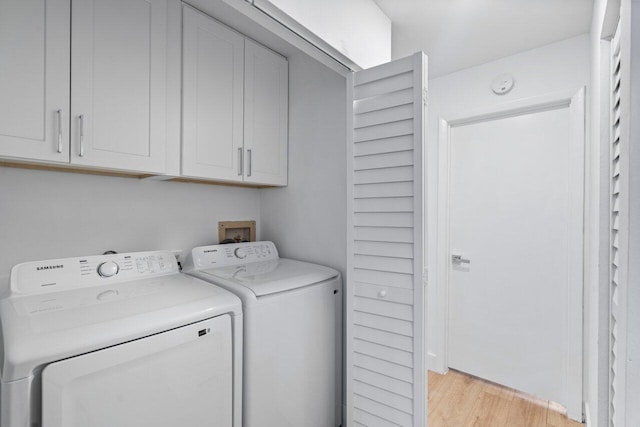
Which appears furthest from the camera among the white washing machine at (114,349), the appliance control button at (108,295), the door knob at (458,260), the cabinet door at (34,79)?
the door knob at (458,260)

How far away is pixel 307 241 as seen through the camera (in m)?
2.08

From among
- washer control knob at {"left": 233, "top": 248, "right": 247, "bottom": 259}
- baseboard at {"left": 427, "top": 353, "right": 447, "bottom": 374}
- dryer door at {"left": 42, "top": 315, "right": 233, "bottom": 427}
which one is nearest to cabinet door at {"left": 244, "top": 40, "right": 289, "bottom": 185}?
washer control knob at {"left": 233, "top": 248, "right": 247, "bottom": 259}

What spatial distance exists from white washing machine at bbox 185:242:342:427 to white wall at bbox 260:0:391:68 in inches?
44.0

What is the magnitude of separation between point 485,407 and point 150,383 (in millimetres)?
2113

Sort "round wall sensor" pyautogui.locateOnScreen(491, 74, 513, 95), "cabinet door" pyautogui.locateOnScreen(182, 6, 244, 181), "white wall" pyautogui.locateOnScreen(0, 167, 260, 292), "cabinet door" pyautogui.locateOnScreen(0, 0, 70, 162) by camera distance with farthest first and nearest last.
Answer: "round wall sensor" pyautogui.locateOnScreen(491, 74, 513, 95), "cabinet door" pyautogui.locateOnScreen(182, 6, 244, 181), "white wall" pyautogui.locateOnScreen(0, 167, 260, 292), "cabinet door" pyautogui.locateOnScreen(0, 0, 70, 162)

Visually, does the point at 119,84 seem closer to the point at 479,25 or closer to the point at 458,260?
the point at 479,25

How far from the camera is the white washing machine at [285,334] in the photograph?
4.49 feet

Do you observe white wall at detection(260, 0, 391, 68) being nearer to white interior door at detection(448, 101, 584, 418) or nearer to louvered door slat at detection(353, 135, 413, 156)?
louvered door slat at detection(353, 135, 413, 156)

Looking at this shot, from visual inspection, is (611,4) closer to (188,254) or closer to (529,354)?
(529,354)

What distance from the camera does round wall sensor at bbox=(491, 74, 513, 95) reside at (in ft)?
7.09

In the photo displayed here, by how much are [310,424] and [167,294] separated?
40.2 inches

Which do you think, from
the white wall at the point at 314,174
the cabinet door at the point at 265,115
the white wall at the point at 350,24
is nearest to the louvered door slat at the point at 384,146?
the white wall at the point at 314,174

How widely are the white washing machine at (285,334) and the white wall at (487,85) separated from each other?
1.06 meters

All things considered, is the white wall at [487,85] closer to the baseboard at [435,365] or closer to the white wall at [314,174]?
the baseboard at [435,365]
